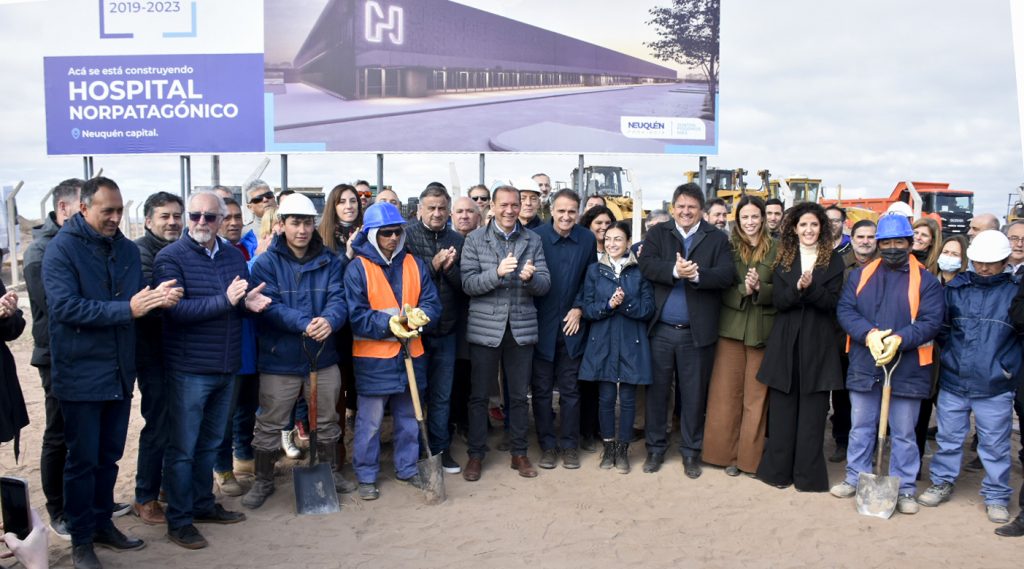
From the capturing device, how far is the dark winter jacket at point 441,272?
545cm

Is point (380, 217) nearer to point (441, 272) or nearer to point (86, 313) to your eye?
point (441, 272)

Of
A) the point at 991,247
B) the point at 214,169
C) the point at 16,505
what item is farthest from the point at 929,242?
the point at 214,169

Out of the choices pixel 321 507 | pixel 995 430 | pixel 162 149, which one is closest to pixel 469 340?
pixel 321 507

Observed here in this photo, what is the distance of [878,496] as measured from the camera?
193 inches

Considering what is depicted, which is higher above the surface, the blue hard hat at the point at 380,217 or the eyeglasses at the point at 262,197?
the eyeglasses at the point at 262,197

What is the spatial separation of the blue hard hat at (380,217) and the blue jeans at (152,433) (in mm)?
1609

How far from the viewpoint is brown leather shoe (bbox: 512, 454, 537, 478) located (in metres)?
5.63

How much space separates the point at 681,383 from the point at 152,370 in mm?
3741

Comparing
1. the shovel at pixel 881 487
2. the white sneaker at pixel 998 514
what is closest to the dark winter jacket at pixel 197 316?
the shovel at pixel 881 487

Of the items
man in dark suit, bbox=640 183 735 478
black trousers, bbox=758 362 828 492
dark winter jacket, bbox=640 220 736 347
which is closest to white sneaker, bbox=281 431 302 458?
man in dark suit, bbox=640 183 735 478

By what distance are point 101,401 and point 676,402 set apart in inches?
177

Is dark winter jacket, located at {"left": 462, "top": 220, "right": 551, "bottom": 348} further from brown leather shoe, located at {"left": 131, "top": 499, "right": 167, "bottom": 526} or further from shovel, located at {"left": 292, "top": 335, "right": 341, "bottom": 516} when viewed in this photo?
brown leather shoe, located at {"left": 131, "top": 499, "right": 167, "bottom": 526}

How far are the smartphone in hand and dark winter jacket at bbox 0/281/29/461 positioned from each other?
44.9 inches

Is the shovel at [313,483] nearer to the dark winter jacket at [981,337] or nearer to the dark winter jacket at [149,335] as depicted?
the dark winter jacket at [149,335]
